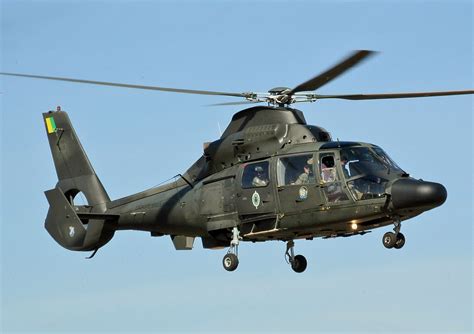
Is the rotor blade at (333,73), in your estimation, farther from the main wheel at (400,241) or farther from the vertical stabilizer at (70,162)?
the vertical stabilizer at (70,162)

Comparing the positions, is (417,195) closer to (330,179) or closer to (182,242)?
(330,179)

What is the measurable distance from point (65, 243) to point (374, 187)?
28.3ft

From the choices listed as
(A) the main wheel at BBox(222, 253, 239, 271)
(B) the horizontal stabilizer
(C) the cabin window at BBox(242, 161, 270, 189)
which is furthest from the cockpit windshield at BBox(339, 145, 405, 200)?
(B) the horizontal stabilizer

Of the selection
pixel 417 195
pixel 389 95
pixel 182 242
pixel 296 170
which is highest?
pixel 389 95

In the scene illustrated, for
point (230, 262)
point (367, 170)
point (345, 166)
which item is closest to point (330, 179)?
point (345, 166)

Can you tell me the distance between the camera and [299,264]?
82.8ft

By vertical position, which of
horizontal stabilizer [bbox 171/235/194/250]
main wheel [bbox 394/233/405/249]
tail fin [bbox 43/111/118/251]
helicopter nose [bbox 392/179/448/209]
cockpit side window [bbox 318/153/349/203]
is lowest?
main wheel [bbox 394/233/405/249]

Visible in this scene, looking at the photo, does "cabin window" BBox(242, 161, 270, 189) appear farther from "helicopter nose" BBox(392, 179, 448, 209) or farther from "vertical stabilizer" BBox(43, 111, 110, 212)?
"vertical stabilizer" BBox(43, 111, 110, 212)

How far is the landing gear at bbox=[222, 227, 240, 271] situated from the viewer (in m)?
23.9

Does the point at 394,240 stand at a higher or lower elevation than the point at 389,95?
lower

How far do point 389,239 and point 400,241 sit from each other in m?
0.26

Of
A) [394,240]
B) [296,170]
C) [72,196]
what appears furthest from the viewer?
[72,196]

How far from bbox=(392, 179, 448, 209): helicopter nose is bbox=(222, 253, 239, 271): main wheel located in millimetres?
3827

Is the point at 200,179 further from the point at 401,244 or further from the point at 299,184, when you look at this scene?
the point at 401,244
